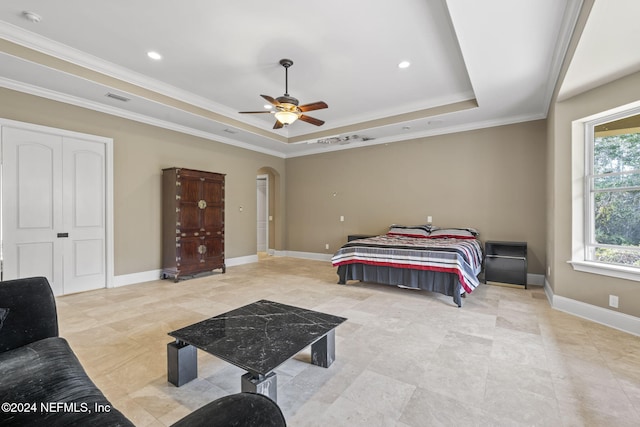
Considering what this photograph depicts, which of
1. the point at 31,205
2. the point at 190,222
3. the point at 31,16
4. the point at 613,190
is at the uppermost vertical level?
the point at 31,16

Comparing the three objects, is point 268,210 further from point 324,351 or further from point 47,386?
point 47,386

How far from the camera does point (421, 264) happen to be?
4.09 meters

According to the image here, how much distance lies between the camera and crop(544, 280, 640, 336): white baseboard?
9.56ft

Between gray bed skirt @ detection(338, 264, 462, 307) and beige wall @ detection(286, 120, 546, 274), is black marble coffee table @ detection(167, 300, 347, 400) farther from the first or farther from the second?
beige wall @ detection(286, 120, 546, 274)

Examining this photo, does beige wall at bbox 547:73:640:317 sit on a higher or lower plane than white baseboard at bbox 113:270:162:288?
higher

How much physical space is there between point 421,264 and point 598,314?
6.28 ft

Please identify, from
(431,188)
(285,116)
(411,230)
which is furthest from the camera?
(431,188)

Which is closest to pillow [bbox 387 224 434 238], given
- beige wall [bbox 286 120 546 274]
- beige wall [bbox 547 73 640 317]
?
beige wall [bbox 286 120 546 274]

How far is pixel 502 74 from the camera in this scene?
3590mm

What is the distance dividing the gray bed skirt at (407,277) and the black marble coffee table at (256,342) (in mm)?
2220

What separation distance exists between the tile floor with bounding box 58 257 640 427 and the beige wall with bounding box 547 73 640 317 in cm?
35

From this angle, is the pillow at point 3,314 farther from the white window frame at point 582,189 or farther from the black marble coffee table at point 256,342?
the white window frame at point 582,189

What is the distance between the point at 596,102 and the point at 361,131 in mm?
3494

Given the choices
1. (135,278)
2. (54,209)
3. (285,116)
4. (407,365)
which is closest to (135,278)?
(135,278)
